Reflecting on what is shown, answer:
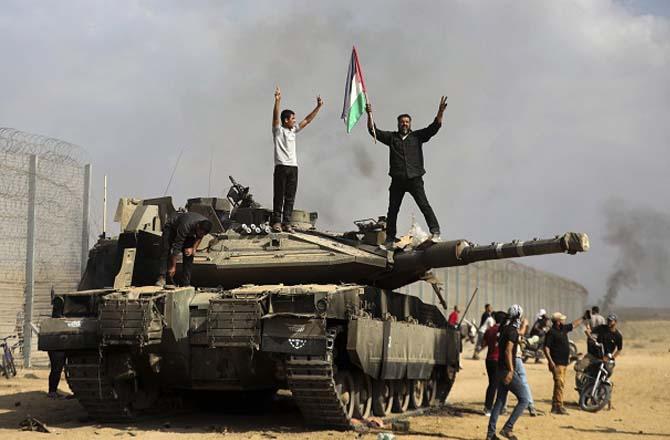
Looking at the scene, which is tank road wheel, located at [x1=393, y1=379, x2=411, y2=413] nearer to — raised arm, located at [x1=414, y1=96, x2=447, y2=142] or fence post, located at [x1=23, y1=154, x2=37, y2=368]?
raised arm, located at [x1=414, y1=96, x2=447, y2=142]

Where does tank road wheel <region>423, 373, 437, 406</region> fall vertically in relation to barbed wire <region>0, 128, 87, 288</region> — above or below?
below

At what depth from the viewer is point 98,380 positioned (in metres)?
12.6

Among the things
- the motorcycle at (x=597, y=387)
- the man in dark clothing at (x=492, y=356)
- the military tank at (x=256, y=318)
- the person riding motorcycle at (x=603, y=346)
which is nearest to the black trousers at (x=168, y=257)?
the military tank at (x=256, y=318)

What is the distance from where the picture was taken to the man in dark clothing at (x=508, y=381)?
463 inches

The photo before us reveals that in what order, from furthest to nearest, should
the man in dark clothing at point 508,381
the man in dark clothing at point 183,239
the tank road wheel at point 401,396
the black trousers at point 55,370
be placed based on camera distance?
1. the black trousers at point 55,370
2. the tank road wheel at point 401,396
3. the man in dark clothing at point 183,239
4. the man in dark clothing at point 508,381

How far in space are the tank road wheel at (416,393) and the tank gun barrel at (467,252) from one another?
2.31 m

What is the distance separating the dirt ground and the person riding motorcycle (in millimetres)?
814

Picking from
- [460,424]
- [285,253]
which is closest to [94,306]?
[285,253]

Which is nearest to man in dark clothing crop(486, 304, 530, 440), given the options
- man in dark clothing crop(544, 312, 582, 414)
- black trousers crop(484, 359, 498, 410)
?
black trousers crop(484, 359, 498, 410)

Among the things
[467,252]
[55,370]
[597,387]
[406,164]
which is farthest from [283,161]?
[597,387]

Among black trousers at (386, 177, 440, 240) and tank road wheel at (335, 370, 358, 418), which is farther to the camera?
black trousers at (386, 177, 440, 240)

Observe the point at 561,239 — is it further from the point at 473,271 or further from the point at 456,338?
the point at 473,271

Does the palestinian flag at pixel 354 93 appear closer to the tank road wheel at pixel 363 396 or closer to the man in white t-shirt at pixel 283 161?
the man in white t-shirt at pixel 283 161

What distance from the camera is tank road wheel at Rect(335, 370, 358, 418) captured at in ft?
42.0
